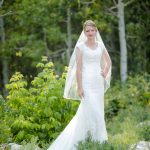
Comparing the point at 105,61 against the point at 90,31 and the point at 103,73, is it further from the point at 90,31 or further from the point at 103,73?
the point at 90,31

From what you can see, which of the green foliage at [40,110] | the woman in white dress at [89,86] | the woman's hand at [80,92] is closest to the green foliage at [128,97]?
the green foliage at [40,110]

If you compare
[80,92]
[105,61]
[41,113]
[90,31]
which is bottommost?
[41,113]

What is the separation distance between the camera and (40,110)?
9500 millimetres

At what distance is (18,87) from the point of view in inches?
389

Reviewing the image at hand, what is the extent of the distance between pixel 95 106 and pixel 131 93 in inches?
267

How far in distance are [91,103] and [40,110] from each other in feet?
5.89

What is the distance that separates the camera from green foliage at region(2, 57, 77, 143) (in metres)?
9.35

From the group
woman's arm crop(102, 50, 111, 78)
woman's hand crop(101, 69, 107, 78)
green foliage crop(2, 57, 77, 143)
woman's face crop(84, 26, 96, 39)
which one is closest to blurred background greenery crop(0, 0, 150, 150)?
green foliage crop(2, 57, 77, 143)

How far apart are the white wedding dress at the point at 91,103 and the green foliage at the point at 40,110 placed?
1.33 meters

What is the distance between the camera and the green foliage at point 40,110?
9352mm

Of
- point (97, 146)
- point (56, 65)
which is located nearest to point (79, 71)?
point (97, 146)

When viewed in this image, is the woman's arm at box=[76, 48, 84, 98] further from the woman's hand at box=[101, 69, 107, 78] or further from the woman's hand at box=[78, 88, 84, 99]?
the woman's hand at box=[101, 69, 107, 78]

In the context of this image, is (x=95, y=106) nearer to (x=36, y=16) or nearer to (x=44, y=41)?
(x=36, y=16)

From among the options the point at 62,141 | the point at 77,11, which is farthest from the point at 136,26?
the point at 62,141
